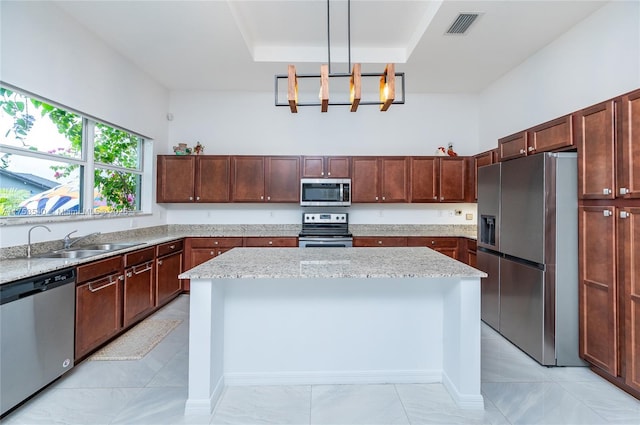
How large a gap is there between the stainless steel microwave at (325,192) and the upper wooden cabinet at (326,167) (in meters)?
0.11

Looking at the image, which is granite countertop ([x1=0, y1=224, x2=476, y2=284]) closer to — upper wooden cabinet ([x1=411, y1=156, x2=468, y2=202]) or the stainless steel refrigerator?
upper wooden cabinet ([x1=411, y1=156, x2=468, y2=202])

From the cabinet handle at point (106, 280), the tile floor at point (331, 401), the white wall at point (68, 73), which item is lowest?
the tile floor at point (331, 401)

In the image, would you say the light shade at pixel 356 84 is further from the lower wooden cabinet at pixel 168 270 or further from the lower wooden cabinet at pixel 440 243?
the lower wooden cabinet at pixel 168 270

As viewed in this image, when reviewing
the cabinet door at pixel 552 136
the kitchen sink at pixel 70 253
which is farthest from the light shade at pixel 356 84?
the kitchen sink at pixel 70 253

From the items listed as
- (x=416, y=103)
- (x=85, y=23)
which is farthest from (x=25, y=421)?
(x=416, y=103)

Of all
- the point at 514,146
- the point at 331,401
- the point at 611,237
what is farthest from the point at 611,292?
the point at 331,401

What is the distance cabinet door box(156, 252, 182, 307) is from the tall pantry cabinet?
162 inches

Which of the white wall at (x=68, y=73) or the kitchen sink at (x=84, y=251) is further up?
the white wall at (x=68, y=73)

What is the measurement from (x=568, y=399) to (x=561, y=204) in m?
1.38

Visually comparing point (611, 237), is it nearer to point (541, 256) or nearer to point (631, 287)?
point (631, 287)

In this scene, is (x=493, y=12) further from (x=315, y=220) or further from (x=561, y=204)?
(x=315, y=220)

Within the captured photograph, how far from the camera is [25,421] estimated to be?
1797 millimetres

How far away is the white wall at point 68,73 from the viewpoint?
90.3 inches

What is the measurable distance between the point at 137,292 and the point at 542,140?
414 centimetres
